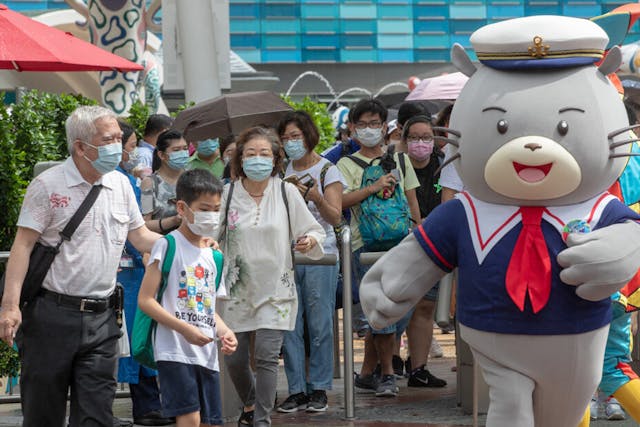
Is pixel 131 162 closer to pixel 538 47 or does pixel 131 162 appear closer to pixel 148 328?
pixel 148 328

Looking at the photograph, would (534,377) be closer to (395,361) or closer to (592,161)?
(592,161)

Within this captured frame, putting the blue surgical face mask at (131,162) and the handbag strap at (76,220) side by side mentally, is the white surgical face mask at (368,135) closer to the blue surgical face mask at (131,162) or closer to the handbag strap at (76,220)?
the blue surgical face mask at (131,162)

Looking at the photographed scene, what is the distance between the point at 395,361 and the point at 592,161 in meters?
5.07

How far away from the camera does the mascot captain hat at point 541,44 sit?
19.1 ft

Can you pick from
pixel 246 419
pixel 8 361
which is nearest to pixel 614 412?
pixel 246 419

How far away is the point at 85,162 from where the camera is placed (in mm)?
6758

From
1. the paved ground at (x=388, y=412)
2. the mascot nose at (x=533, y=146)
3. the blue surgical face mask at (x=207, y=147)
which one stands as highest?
the blue surgical face mask at (x=207, y=147)

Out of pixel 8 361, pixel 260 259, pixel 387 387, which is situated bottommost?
pixel 387 387

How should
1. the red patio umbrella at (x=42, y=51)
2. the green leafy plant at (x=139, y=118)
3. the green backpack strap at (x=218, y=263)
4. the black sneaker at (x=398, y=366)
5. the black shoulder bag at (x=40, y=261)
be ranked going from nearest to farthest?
1. the black shoulder bag at (x=40, y=261)
2. the green backpack strap at (x=218, y=263)
3. the red patio umbrella at (x=42, y=51)
4. the black sneaker at (x=398, y=366)
5. the green leafy plant at (x=139, y=118)

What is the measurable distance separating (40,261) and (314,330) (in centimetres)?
279

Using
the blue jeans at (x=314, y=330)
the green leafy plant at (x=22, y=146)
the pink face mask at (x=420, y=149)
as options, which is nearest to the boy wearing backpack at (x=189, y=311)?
the blue jeans at (x=314, y=330)

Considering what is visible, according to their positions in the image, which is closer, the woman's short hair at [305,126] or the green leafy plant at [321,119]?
the woman's short hair at [305,126]

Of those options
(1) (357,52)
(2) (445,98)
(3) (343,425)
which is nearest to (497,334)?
(3) (343,425)

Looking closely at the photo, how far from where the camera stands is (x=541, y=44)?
5.80 meters
